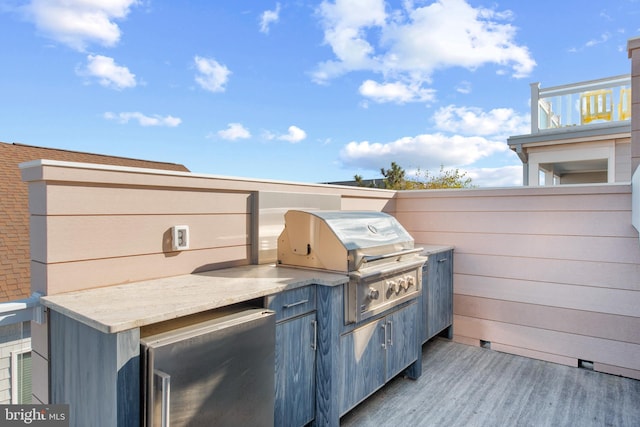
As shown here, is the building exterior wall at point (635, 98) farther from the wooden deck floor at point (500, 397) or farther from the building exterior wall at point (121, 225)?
the building exterior wall at point (121, 225)

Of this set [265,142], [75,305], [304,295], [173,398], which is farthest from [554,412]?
[265,142]

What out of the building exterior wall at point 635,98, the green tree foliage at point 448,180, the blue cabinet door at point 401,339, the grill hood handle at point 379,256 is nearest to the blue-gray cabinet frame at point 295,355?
the grill hood handle at point 379,256

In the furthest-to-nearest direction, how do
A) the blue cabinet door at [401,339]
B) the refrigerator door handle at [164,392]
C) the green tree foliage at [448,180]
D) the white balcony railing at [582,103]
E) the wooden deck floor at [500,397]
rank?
the green tree foliage at [448,180] → the white balcony railing at [582,103] → the blue cabinet door at [401,339] → the wooden deck floor at [500,397] → the refrigerator door handle at [164,392]

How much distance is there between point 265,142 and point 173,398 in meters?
7.18

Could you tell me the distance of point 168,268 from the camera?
6.33 ft

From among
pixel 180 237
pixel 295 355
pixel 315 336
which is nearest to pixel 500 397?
pixel 315 336

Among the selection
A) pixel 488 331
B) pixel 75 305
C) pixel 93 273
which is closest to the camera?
pixel 75 305

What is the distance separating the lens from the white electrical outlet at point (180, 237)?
6.36 feet

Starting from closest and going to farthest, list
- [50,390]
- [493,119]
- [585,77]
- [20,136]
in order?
[50,390]
[585,77]
[493,119]
[20,136]

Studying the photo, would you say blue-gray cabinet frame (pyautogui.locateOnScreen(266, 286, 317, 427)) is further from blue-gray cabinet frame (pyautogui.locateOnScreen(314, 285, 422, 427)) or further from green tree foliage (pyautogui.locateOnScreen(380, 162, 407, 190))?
green tree foliage (pyautogui.locateOnScreen(380, 162, 407, 190))

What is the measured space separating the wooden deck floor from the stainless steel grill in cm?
69

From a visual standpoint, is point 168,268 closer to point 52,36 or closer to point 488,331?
point 488,331

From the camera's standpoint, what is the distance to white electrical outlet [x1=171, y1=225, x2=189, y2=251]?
194 centimetres

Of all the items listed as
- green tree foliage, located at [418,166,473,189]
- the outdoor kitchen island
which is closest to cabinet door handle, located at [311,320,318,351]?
the outdoor kitchen island
